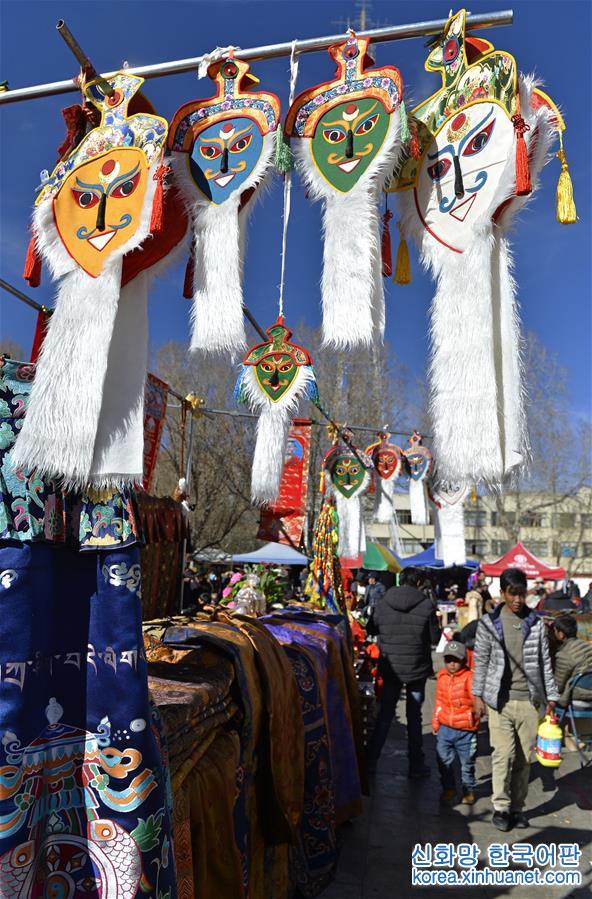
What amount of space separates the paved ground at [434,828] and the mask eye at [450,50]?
14.6ft

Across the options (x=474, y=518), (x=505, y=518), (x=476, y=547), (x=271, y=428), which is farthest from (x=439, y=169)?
(x=474, y=518)

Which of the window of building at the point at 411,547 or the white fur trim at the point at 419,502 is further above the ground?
the white fur trim at the point at 419,502

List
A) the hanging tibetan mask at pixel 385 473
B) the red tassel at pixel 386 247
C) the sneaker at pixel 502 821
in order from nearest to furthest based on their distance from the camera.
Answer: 1. the red tassel at pixel 386 247
2. the sneaker at pixel 502 821
3. the hanging tibetan mask at pixel 385 473

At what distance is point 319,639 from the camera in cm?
476

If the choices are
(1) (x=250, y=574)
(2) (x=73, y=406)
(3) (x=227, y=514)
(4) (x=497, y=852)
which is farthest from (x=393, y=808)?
(3) (x=227, y=514)

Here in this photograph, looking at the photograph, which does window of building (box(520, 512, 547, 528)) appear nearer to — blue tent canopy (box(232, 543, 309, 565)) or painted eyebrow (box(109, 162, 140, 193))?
blue tent canopy (box(232, 543, 309, 565))

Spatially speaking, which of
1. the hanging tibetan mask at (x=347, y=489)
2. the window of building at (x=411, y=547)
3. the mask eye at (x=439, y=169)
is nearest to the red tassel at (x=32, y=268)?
the mask eye at (x=439, y=169)

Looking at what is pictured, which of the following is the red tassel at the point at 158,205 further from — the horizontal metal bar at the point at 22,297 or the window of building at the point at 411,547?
the window of building at the point at 411,547

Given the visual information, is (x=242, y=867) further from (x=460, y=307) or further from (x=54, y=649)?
(x=460, y=307)

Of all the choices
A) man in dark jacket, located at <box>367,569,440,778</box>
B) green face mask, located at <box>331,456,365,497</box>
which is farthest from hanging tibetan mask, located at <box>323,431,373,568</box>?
man in dark jacket, located at <box>367,569,440,778</box>

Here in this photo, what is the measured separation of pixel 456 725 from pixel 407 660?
0.89 metres

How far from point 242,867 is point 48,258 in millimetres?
2416

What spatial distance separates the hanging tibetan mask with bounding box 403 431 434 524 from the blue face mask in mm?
7596

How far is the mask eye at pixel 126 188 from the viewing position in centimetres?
221
